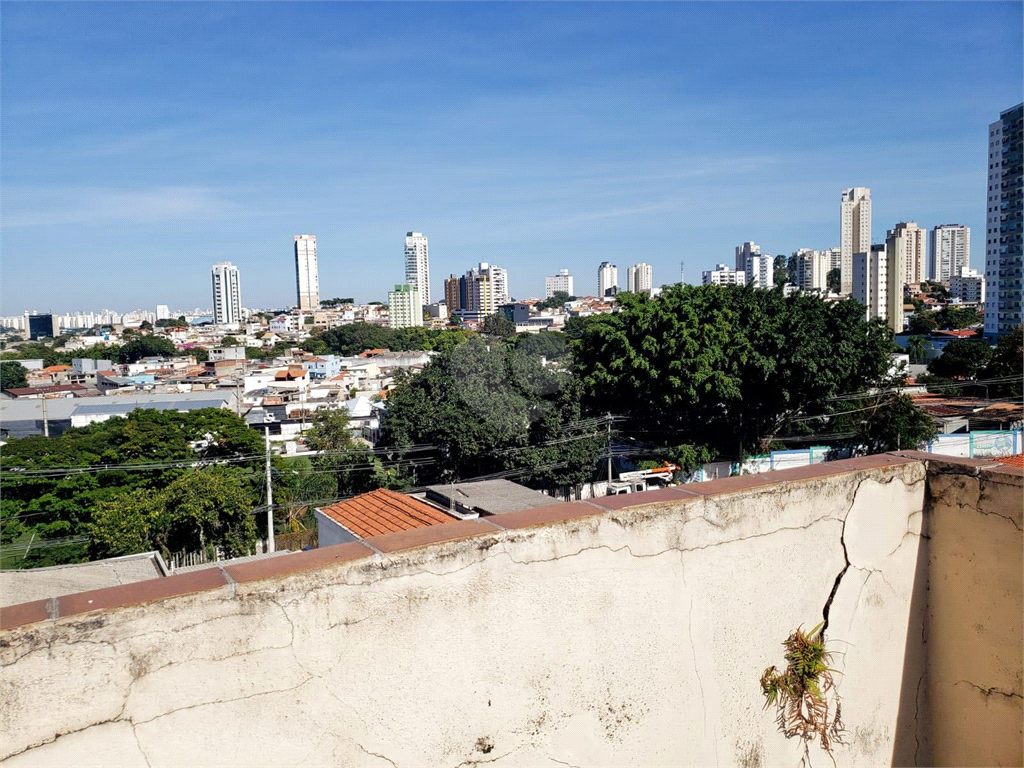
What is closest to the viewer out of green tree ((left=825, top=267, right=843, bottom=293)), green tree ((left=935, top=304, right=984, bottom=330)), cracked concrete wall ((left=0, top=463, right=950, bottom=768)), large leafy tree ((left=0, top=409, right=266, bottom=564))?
cracked concrete wall ((left=0, top=463, right=950, bottom=768))

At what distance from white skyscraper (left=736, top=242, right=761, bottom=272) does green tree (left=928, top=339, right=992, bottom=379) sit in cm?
8578

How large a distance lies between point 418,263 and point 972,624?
120 meters

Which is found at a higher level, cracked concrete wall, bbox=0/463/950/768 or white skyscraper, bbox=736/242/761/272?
white skyscraper, bbox=736/242/761/272

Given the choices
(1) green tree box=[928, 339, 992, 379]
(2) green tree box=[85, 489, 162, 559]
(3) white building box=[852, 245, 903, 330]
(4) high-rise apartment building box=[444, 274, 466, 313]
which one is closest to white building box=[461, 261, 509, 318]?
(4) high-rise apartment building box=[444, 274, 466, 313]

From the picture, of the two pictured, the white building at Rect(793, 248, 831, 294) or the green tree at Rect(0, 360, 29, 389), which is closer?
the green tree at Rect(0, 360, 29, 389)

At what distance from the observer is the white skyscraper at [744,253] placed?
114000 mm

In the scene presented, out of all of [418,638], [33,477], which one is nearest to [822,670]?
[418,638]

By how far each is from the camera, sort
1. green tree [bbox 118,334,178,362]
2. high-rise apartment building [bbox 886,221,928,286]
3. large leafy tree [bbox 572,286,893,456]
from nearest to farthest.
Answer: large leafy tree [bbox 572,286,893,456] < green tree [bbox 118,334,178,362] < high-rise apartment building [bbox 886,221,928,286]

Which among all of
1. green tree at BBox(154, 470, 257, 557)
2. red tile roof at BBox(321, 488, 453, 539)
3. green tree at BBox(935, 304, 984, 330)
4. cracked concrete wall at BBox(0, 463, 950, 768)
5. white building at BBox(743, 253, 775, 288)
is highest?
white building at BBox(743, 253, 775, 288)

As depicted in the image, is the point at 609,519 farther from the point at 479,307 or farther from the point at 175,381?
the point at 479,307

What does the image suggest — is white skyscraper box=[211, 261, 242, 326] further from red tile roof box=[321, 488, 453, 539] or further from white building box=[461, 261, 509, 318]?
red tile roof box=[321, 488, 453, 539]

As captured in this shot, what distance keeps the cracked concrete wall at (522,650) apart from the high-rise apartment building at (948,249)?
12426 cm

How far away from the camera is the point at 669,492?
199cm

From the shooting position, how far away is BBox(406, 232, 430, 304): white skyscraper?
392ft
